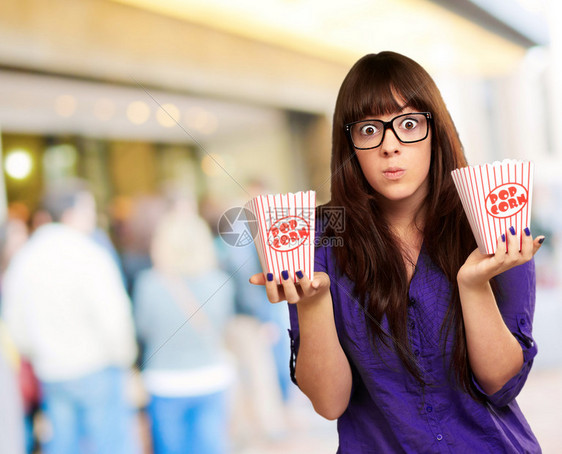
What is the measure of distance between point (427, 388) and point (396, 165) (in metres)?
0.37

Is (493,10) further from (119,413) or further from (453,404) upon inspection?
(119,413)

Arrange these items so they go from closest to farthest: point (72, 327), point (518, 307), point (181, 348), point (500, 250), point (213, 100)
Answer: point (500, 250)
point (518, 307)
point (72, 327)
point (181, 348)
point (213, 100)

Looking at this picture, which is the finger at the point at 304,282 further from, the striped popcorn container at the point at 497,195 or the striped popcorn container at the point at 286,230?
the striped popcorn container at the point at 497,195

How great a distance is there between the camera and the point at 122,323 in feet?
8.87

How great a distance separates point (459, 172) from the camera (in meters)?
0.83

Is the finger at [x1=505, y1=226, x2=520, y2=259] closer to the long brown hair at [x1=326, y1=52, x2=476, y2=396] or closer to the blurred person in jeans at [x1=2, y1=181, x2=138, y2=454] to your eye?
the long brown hair at [x1=326, y1=52, x2=476, y2=396]

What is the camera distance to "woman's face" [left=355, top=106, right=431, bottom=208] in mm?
872

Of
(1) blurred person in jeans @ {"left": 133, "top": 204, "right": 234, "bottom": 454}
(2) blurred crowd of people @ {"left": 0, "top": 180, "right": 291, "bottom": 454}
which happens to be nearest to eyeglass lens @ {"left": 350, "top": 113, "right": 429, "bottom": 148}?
(2) blurred crowd of people @ {"left": 0, "top": 180, "right": 291, "bottom": 454}

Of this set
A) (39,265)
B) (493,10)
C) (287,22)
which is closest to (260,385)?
(39,265)

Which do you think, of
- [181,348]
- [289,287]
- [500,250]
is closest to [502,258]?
[500,250]

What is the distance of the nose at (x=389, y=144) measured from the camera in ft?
2.84

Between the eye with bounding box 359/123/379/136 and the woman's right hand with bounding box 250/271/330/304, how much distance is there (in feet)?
0.84

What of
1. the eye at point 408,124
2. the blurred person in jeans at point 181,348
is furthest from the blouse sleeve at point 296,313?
the blurred person in jeans at point 181,348

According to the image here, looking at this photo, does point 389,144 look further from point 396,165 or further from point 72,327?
point 72,327
